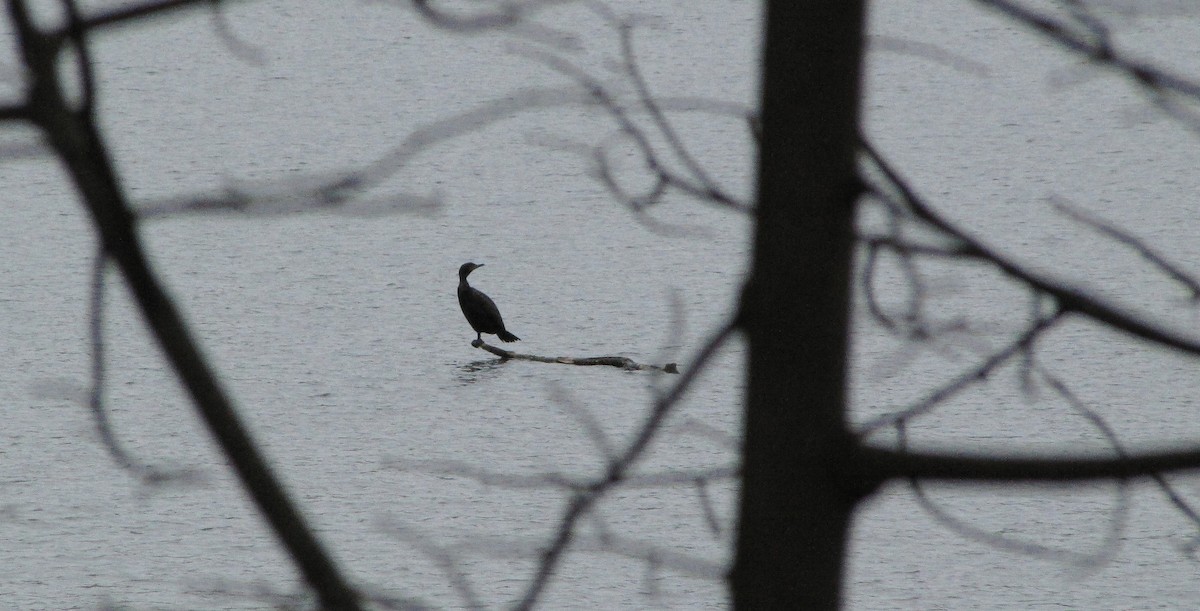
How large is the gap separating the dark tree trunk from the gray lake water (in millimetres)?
221

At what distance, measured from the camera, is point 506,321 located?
582 inches

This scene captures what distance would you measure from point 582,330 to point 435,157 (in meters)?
7.76

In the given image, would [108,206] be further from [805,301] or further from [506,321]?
[506,321]

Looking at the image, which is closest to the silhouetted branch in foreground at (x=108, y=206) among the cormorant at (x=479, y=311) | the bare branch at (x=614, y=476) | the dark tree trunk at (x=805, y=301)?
the bare branch at (x=614, y=476)

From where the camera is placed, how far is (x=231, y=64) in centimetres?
2695

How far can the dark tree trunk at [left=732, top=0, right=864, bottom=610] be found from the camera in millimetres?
1161

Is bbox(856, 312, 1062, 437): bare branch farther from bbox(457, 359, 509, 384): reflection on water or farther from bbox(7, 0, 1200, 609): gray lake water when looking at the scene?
bbox(457, 359, 509, 384): reflection on water

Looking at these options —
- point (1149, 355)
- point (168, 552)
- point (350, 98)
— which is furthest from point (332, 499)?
point (350, 98)

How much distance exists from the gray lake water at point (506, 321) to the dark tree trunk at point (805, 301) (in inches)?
8.7

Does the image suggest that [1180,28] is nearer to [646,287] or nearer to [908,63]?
[908,63]

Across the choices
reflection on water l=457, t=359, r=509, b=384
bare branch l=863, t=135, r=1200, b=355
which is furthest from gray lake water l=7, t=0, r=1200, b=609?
bare branch l=863, t=135, r=1200, b=355

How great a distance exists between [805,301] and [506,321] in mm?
13643

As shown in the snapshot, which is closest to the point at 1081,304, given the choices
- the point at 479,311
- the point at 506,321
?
the point at 479,311

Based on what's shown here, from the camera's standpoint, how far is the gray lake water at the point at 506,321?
9.95m
